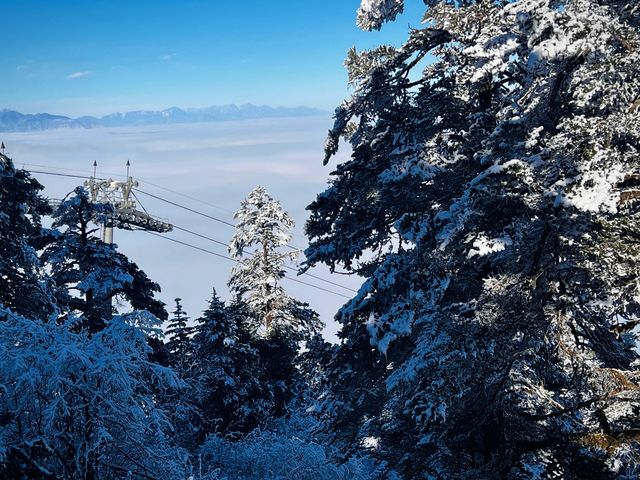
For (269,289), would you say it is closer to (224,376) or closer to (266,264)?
(266,264)

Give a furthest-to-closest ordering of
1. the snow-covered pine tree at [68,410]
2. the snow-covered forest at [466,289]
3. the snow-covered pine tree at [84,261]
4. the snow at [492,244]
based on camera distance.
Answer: the snow-covered pine tree at [84,261]
the snow at [492,244]
the snow-covered forest at [466,289]
the snow-covered pine tree at [68,410]

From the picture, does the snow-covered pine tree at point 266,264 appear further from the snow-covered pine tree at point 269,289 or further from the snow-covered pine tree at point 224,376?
the snow-covered pine tree at point 224,376

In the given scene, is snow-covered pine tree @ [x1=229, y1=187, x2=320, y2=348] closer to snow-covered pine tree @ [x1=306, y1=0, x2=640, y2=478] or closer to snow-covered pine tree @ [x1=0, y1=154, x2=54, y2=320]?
snow-covered pine tree @ [x1=0, y1=154, x2=54, y2=320]

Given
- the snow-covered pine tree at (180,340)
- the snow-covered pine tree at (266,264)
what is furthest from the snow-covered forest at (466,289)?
the snow-covered pine tree at (180,340)

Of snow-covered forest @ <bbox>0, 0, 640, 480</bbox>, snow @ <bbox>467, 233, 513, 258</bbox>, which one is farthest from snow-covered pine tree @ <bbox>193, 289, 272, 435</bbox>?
snow @ <bbox>467, 233, 513, 258</bbox>

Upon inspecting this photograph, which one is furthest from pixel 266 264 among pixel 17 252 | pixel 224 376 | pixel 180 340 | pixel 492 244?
pixel 492 244

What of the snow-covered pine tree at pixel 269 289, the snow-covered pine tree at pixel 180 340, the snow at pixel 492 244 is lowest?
the snow-covered pine tree at pixel 180 340

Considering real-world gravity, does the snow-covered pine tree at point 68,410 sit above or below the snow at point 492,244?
below
